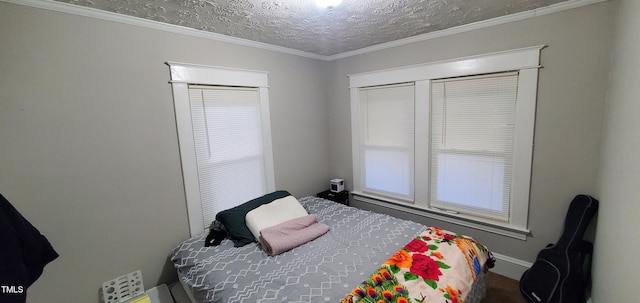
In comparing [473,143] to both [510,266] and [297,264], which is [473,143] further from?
[297,264]

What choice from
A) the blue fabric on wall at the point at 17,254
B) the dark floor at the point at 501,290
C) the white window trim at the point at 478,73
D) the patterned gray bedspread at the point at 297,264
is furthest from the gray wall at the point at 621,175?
the blue fabric on wall at the point at 17,254

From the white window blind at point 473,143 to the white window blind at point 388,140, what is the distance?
0.83 feet

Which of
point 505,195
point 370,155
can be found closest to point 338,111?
point 370,155

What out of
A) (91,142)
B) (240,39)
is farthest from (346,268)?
(240,39)

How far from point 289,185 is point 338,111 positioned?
1145mm

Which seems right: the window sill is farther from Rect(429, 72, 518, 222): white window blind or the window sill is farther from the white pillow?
the white pillow

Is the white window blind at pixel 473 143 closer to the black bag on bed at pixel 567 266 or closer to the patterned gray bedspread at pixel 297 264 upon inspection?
the black bag on bed at pixel 567 266

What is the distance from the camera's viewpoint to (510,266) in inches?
91.9

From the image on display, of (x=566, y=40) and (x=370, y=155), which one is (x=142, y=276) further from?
(x=566, y=40)

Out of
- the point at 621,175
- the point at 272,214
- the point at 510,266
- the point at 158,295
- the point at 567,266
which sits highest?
the point at 621,175

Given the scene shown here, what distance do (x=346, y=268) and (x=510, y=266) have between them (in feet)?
5.72

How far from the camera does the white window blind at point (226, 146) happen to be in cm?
228

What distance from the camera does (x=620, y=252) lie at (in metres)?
1.19

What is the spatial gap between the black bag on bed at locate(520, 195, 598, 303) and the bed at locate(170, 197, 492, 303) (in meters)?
0.32
